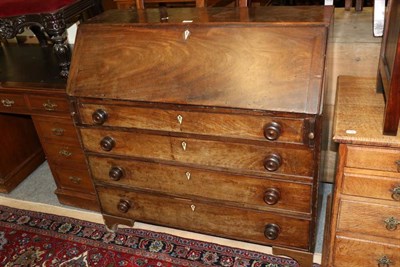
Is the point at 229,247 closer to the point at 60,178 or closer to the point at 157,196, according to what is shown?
the point at 157,196

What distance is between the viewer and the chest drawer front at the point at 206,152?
1.52 m

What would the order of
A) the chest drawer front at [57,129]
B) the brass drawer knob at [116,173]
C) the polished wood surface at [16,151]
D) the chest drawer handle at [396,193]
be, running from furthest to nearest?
the polished wood surface at [16,151] < the chest drawer front at [57,129] < the brass drawer knob at [116,173] < the chest drawer handle at [396,193]

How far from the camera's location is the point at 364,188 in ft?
4.67

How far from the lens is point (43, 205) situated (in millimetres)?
2426

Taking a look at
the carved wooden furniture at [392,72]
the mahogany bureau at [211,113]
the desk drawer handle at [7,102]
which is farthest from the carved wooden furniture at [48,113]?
the carved wooden furniture at [392,72]

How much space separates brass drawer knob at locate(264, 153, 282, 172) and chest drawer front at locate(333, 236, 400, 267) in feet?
1.28

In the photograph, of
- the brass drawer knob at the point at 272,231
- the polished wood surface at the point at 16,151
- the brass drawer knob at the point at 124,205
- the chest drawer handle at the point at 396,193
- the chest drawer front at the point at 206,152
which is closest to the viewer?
the chest drawer handle at the point at 396,193

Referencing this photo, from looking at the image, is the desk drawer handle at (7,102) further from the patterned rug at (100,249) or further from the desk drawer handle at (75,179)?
the patterned rug at (100,249)

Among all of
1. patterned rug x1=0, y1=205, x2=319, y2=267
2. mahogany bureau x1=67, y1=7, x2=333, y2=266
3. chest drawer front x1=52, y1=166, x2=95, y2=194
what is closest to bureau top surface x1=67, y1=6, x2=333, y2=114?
mahogany bureau x1=67, y1=7, x2=333, y2=266

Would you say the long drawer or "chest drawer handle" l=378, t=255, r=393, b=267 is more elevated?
the long drawer

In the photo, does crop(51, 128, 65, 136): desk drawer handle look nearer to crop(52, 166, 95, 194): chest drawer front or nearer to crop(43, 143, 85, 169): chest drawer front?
crop(43, 143, 85, 169): chest drawer front

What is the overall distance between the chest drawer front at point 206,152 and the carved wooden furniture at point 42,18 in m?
0.48

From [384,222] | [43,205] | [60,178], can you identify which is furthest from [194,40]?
[43,205]

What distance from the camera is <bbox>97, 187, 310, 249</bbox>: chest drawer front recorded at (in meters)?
Answer: 1.71
